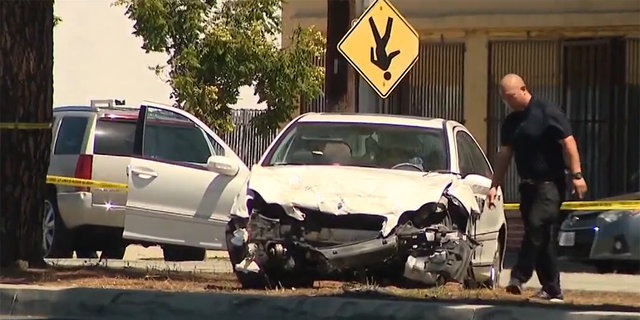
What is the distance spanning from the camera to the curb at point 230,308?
28.1ft

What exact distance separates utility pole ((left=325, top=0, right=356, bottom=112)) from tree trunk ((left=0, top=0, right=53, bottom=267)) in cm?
378

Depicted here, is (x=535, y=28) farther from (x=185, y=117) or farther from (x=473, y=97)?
(x=185, y=117)

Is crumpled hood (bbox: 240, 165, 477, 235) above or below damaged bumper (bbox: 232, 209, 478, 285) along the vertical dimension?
above

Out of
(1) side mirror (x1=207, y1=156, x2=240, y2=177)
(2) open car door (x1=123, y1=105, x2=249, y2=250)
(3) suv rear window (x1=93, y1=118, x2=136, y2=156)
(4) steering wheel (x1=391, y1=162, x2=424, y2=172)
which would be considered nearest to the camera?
(4) steering wheel (x1=391, y1=162, x2=424, y2=172)

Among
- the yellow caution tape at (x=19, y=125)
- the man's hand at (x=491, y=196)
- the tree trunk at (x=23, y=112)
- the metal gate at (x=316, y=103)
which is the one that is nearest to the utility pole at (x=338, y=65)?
the tree trunk at (x=23, y=112)

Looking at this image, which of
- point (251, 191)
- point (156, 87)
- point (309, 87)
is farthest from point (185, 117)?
point (156, 87)

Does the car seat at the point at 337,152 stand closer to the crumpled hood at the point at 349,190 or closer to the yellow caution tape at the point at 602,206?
the crumpled hood at the point at 349,190

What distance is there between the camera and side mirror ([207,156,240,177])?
12.2m

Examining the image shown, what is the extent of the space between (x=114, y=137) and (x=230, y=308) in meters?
5.81

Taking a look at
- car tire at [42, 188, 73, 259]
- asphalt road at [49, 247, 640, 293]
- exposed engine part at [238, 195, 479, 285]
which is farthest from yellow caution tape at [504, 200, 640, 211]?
exposed engine part at [238, 195, 479, 285]

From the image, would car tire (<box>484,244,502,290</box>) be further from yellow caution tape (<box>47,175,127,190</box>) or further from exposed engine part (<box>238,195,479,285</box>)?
yellow caution tape (<box>47,175,127,190</box>)

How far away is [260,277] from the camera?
995cm

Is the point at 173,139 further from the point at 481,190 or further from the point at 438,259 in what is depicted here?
the point at 438,259

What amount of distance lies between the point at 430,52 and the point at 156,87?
896cm
